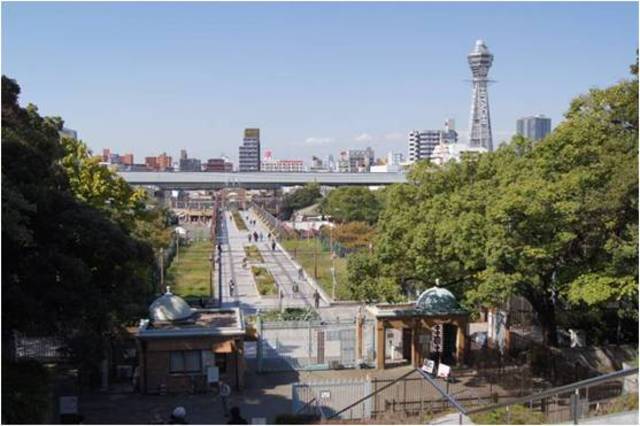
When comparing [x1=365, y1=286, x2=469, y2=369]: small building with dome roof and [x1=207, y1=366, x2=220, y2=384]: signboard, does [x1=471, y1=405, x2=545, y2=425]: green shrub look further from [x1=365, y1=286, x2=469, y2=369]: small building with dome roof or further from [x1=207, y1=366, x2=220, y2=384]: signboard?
[x1=365, y1=286, x2=469, y2=369]: small building with dome roof

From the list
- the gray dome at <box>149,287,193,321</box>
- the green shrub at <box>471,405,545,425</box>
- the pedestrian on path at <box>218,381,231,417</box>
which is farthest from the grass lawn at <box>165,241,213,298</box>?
the green shrub at <box>471,405,545,425</box>

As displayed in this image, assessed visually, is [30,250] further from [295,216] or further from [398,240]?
[295,216]

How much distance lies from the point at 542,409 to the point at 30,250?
1124 cm

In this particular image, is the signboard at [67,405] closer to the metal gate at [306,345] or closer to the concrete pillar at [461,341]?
the metal gate at [306,345]

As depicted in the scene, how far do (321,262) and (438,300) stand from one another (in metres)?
29.1

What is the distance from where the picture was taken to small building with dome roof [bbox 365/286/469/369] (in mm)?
23125

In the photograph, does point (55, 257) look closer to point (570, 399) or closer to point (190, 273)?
point (570, 399)

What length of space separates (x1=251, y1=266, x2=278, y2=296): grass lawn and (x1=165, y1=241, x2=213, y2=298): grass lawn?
284 cm

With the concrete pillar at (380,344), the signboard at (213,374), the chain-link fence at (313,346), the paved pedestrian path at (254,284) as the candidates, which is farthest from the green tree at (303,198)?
the signboard at (213,374)

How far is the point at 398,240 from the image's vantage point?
68.4 ft

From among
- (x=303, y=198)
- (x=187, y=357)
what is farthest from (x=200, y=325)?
(x=303, y=198)

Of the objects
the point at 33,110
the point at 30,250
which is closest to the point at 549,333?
the point at 30,250

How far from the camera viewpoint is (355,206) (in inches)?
3073

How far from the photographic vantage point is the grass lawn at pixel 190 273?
129 feet
